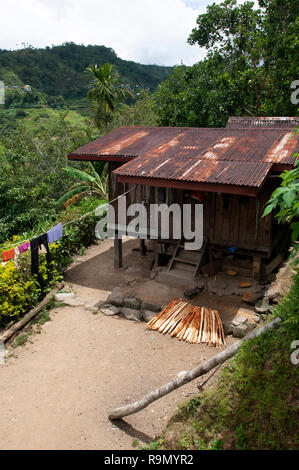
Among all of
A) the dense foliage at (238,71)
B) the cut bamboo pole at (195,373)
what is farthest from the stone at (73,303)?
the dense foliage at (238,71)

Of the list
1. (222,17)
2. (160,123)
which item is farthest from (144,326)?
(222,17)

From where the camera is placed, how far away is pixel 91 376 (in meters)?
7.46

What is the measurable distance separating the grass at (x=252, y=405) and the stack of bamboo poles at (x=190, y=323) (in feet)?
8.65

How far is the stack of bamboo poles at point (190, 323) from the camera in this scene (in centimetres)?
825

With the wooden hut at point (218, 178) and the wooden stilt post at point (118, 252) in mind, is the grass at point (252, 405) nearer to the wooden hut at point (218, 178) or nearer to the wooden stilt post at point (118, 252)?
the wooden hut at point (218, 178)

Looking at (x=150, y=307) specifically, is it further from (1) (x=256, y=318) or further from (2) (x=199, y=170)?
(2) (x=199, y=170)

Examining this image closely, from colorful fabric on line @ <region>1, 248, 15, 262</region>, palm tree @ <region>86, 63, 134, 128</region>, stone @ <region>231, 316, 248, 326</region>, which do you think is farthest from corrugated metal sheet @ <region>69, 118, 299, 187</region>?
palm tree @ <region>86, 63, 134, 128</region>

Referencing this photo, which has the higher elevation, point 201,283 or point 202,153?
point 202,153

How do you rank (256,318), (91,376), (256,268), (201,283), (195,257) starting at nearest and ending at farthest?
1. (91,376)
2. (256,318)
3. (256,268)
4. (201,283)
5. (195,257)

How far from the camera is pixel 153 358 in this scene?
26.0 feet

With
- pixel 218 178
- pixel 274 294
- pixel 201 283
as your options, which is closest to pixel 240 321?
pixel 274 294

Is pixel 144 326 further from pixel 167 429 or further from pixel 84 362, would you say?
pixel 167 429

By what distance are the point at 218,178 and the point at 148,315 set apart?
3.95 m

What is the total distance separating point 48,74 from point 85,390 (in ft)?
213
